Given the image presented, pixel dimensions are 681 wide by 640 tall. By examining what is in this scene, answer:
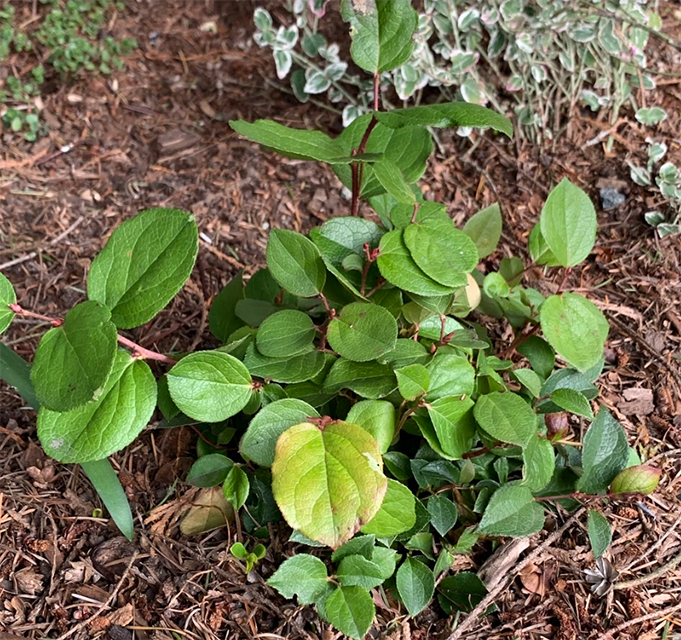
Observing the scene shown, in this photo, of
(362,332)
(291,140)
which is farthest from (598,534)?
(291,140)

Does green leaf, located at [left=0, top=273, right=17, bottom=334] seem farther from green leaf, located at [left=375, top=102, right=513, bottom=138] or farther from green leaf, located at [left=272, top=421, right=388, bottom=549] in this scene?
green leaf, located at [left=375, top=102, right=513, bottom=138]

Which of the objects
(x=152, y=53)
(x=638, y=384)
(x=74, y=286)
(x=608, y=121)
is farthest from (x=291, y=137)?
(x=152, y=53)

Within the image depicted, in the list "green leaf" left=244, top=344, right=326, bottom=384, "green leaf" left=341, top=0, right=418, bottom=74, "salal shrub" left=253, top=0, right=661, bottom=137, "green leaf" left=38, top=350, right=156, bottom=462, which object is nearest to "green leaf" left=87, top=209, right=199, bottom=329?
"green leaf" left=38, top=350, right=156, bottom=462

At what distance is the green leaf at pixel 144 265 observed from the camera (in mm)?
1054

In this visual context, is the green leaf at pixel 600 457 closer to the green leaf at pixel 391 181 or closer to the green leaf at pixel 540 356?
the green leaf at pixel 540 356

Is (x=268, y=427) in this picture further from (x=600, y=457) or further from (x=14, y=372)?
(x=600, y=457)

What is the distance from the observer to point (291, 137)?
1099mm

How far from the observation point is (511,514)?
3.85 ft

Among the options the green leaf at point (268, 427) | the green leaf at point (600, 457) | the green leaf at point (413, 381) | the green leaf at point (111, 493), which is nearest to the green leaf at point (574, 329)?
the green leaf at point (600, 457)

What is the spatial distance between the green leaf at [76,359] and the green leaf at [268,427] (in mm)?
260

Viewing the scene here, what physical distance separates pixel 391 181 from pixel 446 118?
15 centimetres

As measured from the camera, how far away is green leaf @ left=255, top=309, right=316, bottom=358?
1.16m

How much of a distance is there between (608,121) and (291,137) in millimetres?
1355

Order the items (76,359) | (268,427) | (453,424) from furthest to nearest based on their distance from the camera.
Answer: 1. (453,424)
2. (268,427)
3. (76,359)
